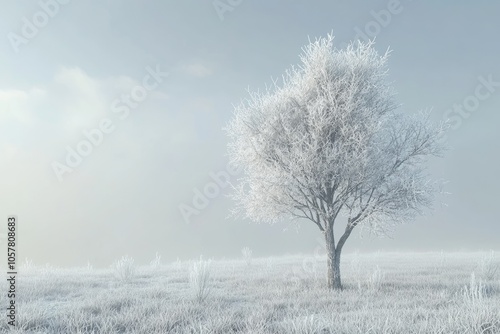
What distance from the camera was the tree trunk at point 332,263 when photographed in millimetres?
16750

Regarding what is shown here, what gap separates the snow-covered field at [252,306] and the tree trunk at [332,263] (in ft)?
1.48

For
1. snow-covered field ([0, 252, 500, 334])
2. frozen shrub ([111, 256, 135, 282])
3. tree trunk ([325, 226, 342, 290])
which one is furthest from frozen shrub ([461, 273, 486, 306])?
frozen shrub ([111, 256, 135, 282])

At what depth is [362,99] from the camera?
16.9m

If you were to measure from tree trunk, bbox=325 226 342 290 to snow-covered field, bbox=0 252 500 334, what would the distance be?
450 mm

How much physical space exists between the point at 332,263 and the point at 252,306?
6.00 metres

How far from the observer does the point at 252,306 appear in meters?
12.3

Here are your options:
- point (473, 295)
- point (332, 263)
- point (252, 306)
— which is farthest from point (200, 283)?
point (473, 295)

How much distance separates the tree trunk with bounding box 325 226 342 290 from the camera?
16.8m

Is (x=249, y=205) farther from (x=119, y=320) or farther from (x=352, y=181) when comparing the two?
(x=119, y=320)

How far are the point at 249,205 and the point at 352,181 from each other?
4.81 m

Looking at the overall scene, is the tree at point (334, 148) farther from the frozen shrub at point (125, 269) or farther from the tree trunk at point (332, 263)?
the frozen shrub at point (125, 269)

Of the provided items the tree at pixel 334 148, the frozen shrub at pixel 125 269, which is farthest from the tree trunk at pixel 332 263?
the frozen shrub at pixel 125 269

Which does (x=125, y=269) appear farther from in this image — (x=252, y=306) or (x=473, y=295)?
(x=473, y=295)

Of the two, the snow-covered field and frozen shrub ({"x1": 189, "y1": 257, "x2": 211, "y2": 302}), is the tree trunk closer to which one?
the snow-covered field
